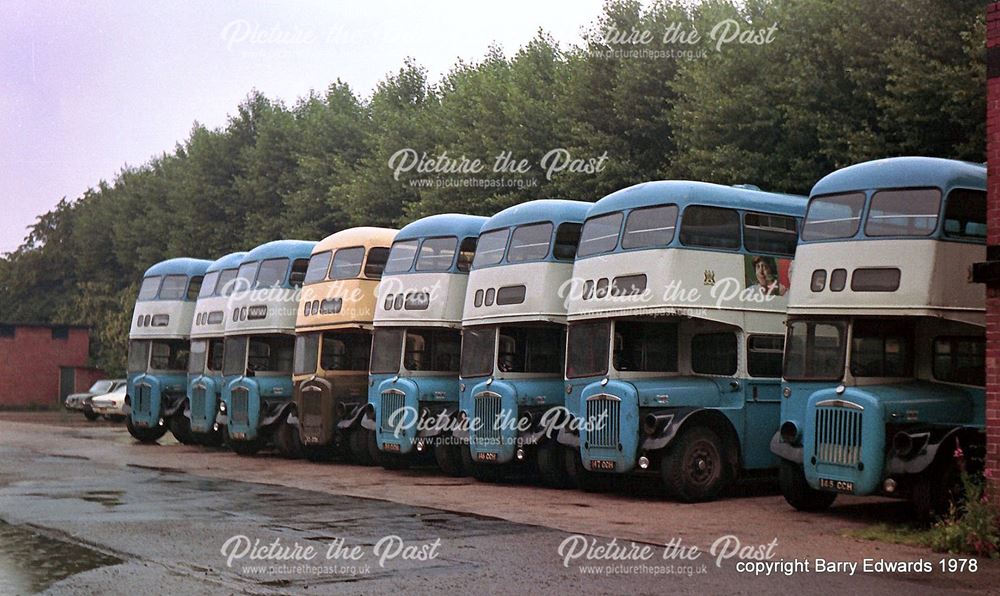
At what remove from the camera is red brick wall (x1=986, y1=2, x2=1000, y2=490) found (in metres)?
13.0

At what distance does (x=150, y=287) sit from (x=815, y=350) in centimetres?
2421

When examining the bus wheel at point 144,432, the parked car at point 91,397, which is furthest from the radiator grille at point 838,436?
the parked car at point 91,397

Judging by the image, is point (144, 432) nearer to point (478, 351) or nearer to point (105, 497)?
point (478, 351)

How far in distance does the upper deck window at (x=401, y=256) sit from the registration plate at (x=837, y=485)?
10.7 metres

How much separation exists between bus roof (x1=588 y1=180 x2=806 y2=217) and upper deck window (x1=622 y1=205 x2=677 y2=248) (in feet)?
0.35

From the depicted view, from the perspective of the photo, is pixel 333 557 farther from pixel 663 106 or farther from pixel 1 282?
pixel 1 282

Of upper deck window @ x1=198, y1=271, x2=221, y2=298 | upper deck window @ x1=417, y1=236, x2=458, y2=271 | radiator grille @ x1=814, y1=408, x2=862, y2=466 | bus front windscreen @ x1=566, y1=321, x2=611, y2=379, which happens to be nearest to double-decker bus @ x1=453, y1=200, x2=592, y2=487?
bus front windscreen @ x1=566, y1=321, x2=611, y2=379

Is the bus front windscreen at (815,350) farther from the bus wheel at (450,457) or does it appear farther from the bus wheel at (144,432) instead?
the bus wheel at (144,432)

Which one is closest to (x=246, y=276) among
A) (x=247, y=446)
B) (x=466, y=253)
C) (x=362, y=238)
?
(x=247, y=446)

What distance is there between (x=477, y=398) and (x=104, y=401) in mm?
31605

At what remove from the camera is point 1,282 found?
276 feet

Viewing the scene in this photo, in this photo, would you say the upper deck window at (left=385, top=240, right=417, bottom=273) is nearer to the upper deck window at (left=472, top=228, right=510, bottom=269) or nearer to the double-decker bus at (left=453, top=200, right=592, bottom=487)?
the upper deck window at (left=472, top=228, right=510, bottom=269)

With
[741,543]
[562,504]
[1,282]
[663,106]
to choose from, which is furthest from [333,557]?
[1,282]

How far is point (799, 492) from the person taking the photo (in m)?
17.1
